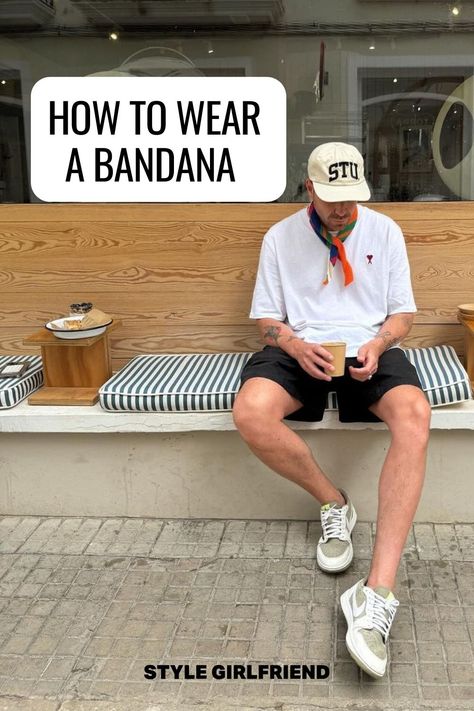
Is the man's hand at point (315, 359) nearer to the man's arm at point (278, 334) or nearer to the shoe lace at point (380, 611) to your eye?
the man's arm at point (278, 334)

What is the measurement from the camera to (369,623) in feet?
7.29

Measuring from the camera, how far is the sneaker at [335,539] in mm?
2738

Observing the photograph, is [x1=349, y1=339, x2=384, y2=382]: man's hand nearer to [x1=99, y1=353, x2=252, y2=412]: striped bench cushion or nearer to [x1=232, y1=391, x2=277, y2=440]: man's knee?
[x1=232, y1=391, x2=277, y2=440]: man's knee

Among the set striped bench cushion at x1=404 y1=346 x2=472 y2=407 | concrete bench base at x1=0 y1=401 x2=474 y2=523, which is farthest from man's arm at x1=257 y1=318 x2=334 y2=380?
striped bench cushion at x1=404 y1=346 x2=472 y2=407

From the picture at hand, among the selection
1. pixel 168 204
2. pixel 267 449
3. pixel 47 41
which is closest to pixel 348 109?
pixel 168 204

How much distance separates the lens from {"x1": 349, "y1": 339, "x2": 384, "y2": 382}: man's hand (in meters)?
2.70

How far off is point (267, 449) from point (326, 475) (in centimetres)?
48

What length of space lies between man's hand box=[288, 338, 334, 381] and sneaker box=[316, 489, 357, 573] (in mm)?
554

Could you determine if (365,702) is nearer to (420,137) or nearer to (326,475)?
(326,475)

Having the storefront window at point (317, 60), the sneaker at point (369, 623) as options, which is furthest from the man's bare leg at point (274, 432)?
the storefront window at point (317, 60)

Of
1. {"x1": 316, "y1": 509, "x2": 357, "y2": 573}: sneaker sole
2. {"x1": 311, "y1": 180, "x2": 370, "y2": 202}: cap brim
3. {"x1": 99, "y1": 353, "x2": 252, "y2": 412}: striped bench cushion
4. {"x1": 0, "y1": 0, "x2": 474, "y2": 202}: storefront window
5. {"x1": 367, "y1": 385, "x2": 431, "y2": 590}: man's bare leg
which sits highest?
{"x1": 0, "y1": 0, "x2": 474, "y2": 202}: storefront window

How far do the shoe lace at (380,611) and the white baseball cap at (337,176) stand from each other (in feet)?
4.67

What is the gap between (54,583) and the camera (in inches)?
109

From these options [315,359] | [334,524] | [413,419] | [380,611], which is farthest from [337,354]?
[380,611]
